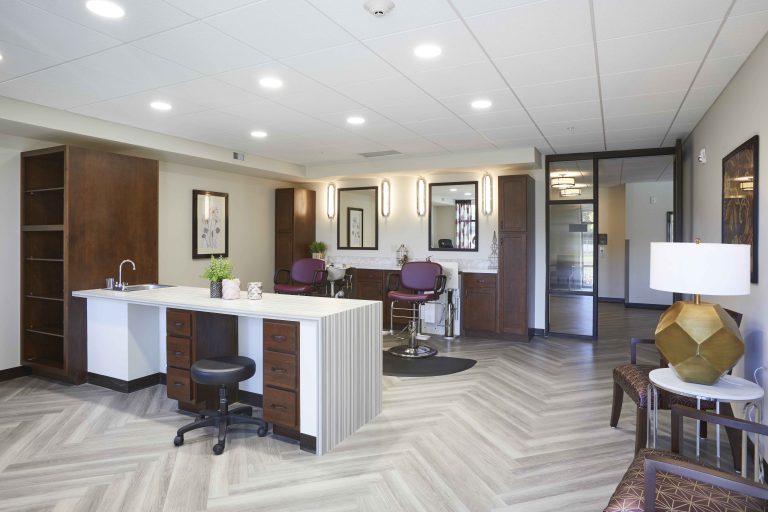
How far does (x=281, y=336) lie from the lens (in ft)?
10.3

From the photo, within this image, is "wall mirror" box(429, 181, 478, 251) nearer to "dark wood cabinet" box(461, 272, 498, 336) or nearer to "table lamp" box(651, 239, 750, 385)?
"dark wood cabinet" box(461, 272, 498, 336)

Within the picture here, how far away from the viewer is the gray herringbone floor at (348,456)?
2508mm

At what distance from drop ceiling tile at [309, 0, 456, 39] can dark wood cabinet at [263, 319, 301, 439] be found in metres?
1.89

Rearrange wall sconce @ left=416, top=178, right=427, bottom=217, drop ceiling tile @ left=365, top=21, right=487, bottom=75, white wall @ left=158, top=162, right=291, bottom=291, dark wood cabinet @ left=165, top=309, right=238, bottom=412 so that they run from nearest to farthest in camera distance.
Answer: drop ceiling tile @ left=365, top=21, right=487, bottom=75 → dark wood cabinet @ left=165, top=309, right=238, bottom=412 → white wall @ left=158, top=162, right=291, bottom=291 → wall sconce @ left=416, top=178, right=427, bottom=217

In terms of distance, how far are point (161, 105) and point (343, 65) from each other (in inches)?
79.3

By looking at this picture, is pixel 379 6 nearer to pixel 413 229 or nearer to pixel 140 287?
pixel 140 287

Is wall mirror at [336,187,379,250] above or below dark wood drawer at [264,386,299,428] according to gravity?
above

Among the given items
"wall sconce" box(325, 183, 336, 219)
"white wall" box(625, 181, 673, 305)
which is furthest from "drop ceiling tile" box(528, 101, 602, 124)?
"white wall" box(625, 181, 673, 305)

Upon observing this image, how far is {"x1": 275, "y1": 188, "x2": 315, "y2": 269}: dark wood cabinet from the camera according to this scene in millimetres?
7824

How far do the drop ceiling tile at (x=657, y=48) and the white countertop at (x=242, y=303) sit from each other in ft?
7.96

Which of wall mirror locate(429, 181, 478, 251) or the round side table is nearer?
the round side table

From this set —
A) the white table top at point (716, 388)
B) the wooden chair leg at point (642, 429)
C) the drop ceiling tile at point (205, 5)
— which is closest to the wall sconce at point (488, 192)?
the wooden chair leg at point (642, 429)

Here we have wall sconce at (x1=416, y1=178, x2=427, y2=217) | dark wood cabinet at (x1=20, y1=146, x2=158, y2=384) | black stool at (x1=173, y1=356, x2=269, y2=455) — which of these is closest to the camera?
black stool at (x1=173, y1=356, x2=269, y2=455)

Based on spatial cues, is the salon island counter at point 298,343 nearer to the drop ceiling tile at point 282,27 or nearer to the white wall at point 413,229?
the drop ceiling tile at point 282,27
